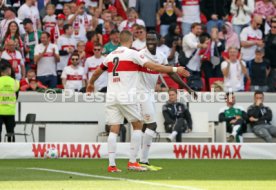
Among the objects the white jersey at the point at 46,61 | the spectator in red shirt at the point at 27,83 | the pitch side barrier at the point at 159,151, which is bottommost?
the pitch side barrier at the point at 159,151

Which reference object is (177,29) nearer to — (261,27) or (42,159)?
(261,27)

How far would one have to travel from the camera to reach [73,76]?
81.0 feet

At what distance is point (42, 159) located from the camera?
20.8 meters

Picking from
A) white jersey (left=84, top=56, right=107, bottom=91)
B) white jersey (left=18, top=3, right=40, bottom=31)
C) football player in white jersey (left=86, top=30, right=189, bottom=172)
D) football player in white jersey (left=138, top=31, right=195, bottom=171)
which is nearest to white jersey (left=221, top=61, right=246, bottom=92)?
white jersey (left=84, top=56, right=107, bottom=91)

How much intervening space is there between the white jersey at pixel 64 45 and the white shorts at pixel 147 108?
9.06m

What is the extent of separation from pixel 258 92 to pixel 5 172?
9339mm

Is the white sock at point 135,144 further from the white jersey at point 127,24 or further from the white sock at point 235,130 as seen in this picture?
the white jersey at point 127,24

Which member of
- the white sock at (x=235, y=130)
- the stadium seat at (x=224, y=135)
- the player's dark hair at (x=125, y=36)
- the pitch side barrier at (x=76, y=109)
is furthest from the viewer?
the pitch side barrier at (x=76, y=109)

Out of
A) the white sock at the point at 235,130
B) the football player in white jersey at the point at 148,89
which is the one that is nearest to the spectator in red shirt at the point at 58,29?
the white sock at the point at 235,130

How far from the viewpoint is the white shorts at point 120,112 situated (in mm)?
15617

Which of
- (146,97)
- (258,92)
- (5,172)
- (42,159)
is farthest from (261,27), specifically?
(5,172)

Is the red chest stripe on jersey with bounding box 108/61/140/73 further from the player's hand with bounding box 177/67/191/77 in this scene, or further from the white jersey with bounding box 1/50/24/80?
the white jersey with bounding box 1/50/24/80

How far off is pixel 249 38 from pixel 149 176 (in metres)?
12.2

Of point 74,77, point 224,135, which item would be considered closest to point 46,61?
point 74,77
